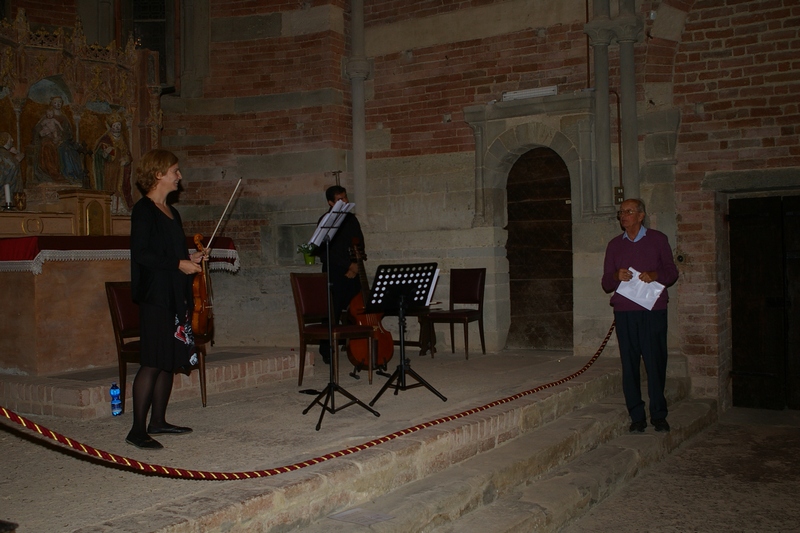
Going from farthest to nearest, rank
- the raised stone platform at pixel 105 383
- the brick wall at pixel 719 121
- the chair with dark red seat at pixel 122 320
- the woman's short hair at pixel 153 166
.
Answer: the brick wall at pixel 719 121 < the chair with dark red seat at pixel 122 320 < the raised stone platform at pixel 105 383 < the woman's short hair at pixel 153 166

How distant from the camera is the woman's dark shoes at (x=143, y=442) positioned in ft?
13.5

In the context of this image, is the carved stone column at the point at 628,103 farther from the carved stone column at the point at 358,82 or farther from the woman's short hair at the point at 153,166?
the woman's short hair at the point at 153,166

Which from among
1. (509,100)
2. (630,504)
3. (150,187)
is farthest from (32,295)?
(509,100)

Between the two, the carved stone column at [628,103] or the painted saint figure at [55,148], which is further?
the painted saint figure at [55,148]

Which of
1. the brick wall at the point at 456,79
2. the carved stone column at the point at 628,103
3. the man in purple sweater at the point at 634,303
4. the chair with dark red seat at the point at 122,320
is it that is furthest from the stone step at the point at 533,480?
the brick wall at the point at 456,79

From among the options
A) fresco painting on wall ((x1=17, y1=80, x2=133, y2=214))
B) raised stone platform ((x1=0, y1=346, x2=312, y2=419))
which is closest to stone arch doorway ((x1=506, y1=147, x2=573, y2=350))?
raised stone platform ((x1=0, y1=346, x2=312, y2=419))

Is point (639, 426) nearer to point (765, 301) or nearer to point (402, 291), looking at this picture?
point (402, 291)

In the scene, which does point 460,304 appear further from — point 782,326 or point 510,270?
point 782,326

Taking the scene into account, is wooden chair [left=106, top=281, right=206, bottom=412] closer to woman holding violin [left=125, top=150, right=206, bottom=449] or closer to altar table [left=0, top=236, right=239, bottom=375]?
altar table [left=0, top=236, right=239, bottom=375]

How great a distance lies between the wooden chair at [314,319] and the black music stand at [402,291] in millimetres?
489

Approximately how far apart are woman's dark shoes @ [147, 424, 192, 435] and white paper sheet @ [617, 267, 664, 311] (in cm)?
324

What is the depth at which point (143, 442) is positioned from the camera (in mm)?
4121

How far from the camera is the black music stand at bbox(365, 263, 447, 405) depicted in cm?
521

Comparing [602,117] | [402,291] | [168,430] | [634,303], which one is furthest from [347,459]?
[602,117]
